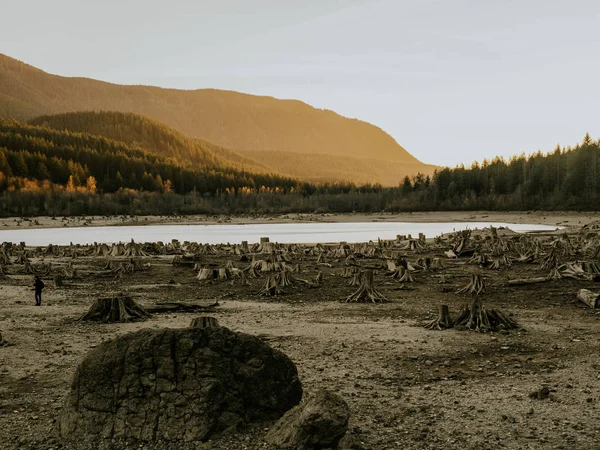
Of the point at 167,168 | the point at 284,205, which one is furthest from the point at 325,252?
the point at 167,168

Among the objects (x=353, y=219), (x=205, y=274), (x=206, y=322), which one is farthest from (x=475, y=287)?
(x=353, y=219)

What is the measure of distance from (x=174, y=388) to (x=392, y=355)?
569cm

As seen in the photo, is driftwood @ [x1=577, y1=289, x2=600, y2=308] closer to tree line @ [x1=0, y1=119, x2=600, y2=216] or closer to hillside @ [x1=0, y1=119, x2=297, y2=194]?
tree line @ [x1=0, y1=119, x2=600, y2=216]

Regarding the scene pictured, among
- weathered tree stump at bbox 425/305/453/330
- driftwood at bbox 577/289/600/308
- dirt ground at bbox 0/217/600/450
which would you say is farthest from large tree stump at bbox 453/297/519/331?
driftwood at bbox 577/289/600/308

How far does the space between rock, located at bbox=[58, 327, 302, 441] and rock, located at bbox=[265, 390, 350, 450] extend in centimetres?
95

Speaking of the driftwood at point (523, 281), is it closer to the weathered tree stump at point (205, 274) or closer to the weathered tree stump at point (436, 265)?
the weathered tree stump at point (436, 265)

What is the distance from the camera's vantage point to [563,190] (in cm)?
9662

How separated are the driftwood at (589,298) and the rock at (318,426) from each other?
12906mm

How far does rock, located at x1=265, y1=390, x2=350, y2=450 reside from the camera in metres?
7.34

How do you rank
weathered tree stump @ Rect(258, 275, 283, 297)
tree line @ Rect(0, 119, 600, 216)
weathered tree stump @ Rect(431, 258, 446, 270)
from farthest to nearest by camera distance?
tree line @ Rect(0, 119, 600, 216) < weathered tree stump @ Rect(431, 258, 446, 270) < weathered tree stump @ Rect(258, 275, 283, 297)

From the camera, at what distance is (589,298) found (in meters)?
18.5

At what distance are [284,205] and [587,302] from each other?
127512 mm

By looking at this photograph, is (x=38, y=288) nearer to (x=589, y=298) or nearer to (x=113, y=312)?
(x=113, y=312)

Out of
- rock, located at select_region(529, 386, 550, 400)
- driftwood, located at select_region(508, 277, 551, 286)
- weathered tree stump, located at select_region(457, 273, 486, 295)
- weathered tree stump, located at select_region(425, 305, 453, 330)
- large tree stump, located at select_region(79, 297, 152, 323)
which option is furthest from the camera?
driftwood, located at select_region(508, 277, 551, 286)
